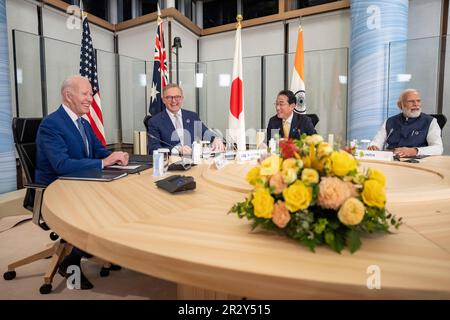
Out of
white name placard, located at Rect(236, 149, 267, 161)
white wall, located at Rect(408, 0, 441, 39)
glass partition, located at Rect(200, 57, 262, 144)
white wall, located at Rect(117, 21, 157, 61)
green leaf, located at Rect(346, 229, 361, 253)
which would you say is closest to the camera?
green leaf, located at Rect(346, 229, 361, 253)

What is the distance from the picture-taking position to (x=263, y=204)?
2.82 feet

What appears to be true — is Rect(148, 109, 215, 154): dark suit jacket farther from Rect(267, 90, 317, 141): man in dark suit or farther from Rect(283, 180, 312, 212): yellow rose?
Rect(283, 180, 312, 212): yellow rose

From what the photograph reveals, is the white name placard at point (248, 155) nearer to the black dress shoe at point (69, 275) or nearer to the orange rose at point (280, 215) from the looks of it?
the black dress shoe at point (69, 275)

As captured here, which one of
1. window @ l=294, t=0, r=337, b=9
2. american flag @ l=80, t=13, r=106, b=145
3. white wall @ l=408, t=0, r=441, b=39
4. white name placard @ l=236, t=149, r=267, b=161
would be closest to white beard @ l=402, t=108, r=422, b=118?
white wall @ l=408, t=0, r=441, b=39

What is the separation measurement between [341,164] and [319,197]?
103 millimetres

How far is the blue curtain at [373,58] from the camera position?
4043 millimetres

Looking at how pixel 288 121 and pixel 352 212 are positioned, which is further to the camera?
pixel 288 121

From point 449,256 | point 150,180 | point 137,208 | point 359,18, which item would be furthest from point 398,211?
point 359,18

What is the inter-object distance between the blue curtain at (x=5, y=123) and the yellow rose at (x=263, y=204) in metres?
3.40

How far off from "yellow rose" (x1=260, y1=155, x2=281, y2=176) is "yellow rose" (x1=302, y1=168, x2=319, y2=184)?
85 millimetres

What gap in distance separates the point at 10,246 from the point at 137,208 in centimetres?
223

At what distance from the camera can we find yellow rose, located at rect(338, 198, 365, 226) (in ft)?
2.53

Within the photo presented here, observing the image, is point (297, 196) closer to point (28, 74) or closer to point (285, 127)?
point (285, 127)

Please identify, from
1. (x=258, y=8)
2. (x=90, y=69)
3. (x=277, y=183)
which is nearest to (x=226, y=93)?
(x=258, y=8)
